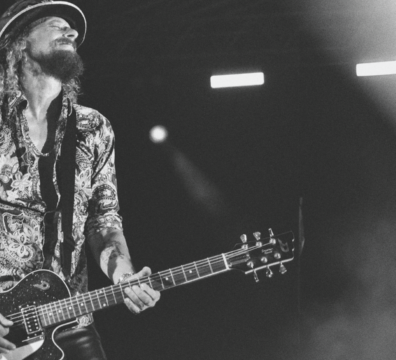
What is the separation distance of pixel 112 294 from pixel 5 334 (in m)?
0.42

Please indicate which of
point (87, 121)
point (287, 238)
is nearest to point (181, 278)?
point (287, 238)

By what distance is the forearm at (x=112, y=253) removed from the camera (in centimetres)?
256

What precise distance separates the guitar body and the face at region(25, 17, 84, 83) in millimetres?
904

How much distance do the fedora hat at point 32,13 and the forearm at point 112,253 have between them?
983 mm

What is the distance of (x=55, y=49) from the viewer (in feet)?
9.14

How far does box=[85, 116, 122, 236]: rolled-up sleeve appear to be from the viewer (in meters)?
2.72

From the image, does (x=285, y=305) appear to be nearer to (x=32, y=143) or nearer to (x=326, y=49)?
(x=326, y=49)

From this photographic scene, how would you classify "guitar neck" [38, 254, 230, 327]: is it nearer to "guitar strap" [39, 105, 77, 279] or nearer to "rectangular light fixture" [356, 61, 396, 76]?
"guitar strap" [39, 105, 77, 279]

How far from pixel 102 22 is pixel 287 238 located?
298 cm

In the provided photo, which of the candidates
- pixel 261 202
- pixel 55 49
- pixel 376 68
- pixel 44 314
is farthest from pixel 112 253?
pixel 376 68

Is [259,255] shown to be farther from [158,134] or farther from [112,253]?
[158,134]

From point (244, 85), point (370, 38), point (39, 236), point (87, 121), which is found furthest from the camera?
point (244, 85)

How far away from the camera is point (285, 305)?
5859mm

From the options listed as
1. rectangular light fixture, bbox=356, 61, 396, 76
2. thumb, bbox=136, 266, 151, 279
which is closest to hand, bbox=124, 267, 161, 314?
thumb, bbox=136, 266, 151, 279
